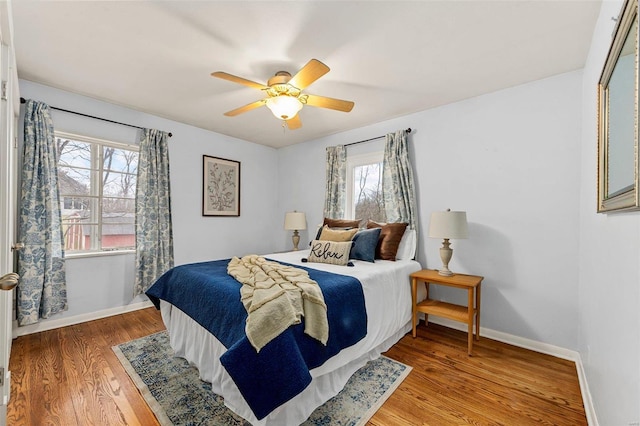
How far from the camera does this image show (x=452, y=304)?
2.94 m

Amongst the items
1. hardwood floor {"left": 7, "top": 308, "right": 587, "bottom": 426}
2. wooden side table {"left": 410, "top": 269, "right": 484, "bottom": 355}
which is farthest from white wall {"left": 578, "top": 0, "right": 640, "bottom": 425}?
wooden side table {"left": 410, "top": 269, "right": 484, "bottom": 355}

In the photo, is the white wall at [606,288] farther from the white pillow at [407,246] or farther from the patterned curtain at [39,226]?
the patterned curtain at [39,226]

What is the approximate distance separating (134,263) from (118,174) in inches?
44.3

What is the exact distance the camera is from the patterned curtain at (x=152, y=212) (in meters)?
3.45

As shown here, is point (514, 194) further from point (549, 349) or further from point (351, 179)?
point (351, 179)

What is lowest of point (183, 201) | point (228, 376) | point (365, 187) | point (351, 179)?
point (228, 376)

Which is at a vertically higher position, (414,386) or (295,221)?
(295,221)

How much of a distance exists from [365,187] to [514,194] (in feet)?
5.88

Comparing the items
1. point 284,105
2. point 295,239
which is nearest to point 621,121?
point 284,105

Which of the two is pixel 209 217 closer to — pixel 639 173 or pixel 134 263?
pixel 134 263

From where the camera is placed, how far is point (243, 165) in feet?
15.5

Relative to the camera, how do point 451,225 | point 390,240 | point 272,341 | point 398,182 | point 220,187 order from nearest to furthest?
point 272,341 → point 451,225 → point 390,240 → point 398,182 → point 220,187

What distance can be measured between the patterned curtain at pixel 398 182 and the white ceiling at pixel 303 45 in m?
0.57

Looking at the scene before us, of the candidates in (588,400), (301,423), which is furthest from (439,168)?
(301,423)
